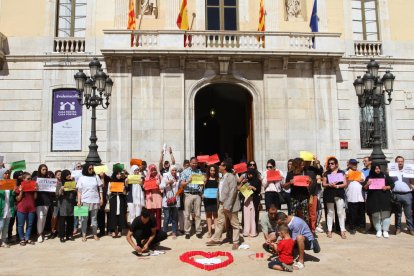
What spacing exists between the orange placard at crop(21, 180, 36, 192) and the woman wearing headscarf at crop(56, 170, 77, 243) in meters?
0.62

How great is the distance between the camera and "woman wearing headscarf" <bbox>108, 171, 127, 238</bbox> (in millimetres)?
9430

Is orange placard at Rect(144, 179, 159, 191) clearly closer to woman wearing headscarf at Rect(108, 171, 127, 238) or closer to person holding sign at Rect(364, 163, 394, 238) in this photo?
woman wearing headscarf at Rect(108, 171, 127, 238)

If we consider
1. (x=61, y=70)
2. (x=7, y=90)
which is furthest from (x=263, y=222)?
(x=7, y=90)

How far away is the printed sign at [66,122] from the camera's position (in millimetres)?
15984

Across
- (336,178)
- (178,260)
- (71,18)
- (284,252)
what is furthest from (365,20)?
(178,260)

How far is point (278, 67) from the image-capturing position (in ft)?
51.9

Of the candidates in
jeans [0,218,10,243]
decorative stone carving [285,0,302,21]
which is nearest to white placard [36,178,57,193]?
jeans [0,218,10,243]

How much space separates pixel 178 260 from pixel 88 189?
3.35 meters

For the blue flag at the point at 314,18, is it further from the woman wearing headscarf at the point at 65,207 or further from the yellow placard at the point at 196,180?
the woman wearing headscarf at the point at 65,207

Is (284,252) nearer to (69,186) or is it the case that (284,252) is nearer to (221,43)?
(69,186)

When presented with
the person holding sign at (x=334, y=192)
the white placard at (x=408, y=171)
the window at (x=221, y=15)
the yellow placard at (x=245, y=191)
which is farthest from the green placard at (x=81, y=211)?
the window at (x=221, y=15)

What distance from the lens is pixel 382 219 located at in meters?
9.37

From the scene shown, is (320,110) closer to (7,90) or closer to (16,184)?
(16,184)

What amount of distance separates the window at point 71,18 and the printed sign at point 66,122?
2968 mm
